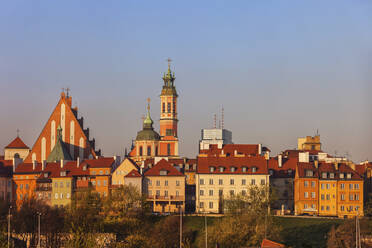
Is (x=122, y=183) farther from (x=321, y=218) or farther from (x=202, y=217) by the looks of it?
(x=321, y=218)

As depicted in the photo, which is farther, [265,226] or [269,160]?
[269,160]

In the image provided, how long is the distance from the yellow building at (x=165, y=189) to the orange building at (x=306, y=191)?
56.3 feet

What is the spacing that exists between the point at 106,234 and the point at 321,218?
30.2 metres

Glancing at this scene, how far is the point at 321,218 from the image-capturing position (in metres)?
146

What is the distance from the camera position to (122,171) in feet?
546

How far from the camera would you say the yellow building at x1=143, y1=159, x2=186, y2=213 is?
527 ft

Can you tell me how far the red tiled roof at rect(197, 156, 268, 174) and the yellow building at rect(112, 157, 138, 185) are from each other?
11.1 meters

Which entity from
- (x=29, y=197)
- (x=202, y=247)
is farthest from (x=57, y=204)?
(x=202, y=247)

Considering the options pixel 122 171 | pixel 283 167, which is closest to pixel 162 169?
pixel 122 171

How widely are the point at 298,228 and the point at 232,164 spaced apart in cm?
2480

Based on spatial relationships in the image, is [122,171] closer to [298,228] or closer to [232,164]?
[232,164]

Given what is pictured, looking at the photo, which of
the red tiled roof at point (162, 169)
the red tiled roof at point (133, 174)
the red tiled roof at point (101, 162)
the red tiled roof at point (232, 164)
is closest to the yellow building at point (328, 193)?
the red tiled roof at point (232, 164)

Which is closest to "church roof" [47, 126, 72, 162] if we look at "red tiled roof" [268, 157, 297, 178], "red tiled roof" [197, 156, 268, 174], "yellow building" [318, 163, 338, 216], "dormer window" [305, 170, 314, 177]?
"red tiled roof" [197, 156, 268, 174]

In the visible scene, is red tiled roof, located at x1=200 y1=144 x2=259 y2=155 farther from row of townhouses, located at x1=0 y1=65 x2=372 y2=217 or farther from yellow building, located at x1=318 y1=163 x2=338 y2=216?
yellow building, located at x1=318 y1=163 x2=338 y2=216
